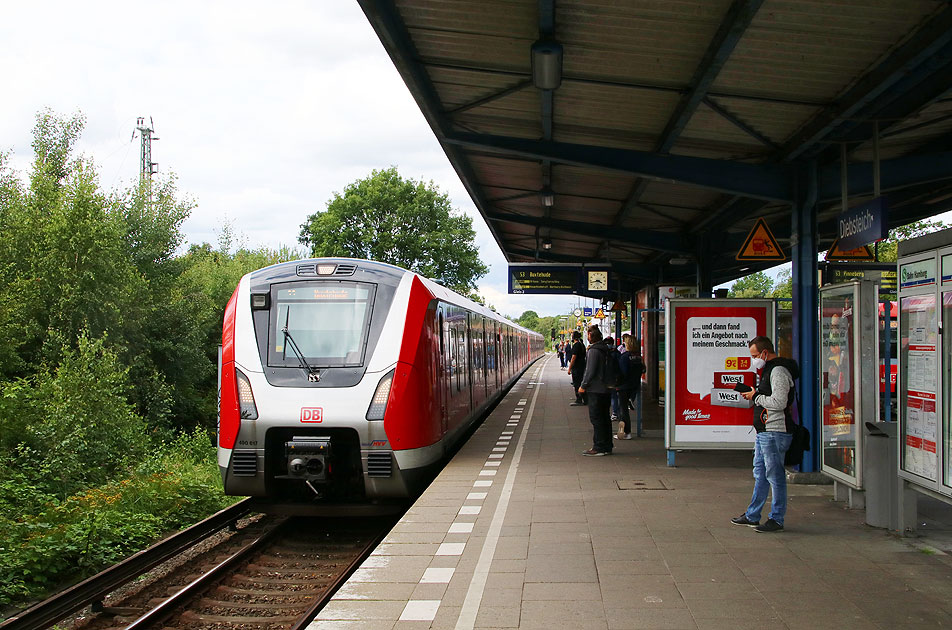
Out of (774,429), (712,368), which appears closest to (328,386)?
(774,429)

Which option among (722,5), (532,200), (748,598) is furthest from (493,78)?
(532,200)

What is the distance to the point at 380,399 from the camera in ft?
29.3

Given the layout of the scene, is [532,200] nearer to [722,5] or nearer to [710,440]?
[710,440]

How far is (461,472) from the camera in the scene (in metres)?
10.9

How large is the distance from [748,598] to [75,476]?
49.8 feet

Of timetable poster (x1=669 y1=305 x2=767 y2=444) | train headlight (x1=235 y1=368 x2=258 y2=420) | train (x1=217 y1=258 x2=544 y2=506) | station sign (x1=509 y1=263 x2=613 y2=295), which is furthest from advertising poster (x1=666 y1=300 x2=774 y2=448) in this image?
station sign (x1=509 y1=263 x2=613 y2=295)

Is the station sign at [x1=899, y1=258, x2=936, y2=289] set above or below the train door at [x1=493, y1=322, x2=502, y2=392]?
above

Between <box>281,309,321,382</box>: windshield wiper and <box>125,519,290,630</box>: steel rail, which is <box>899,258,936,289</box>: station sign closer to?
<box>281,309,321,382</box>: windshield wiper

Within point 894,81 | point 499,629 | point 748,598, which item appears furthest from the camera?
point 894,81

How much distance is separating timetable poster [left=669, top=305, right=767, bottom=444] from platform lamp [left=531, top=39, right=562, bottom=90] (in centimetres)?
406

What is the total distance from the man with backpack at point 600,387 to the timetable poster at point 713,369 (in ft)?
3.93

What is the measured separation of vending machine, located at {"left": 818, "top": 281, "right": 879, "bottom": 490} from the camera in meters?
7.86

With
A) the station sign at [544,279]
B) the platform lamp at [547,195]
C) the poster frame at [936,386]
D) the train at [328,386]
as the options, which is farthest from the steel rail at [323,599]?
the station sign at [544,279]

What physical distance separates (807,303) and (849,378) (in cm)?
231
